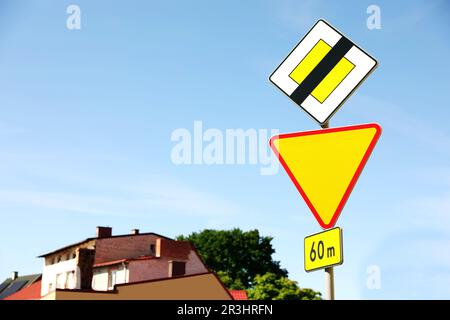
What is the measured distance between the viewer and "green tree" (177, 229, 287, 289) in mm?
84500

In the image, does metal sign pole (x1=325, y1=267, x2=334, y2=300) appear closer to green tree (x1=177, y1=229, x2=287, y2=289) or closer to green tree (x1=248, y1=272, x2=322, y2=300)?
green tree (x1=248, y1=272, x2=322, y2=300)

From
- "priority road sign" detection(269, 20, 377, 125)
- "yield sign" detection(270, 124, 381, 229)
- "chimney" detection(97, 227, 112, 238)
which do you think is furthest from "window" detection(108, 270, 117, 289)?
"yield sign" detection(270, 124, 381, 229)

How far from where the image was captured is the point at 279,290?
2616 inches

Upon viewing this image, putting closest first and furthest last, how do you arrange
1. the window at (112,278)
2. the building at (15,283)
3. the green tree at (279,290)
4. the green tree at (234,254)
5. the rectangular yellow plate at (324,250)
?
the rectangular yellow plate at (324,250) → the window at (112,278) → the green tree at (279,290) → the green tree at (234,254) → the building at (15,283)

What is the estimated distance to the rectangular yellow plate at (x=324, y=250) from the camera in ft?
17.1

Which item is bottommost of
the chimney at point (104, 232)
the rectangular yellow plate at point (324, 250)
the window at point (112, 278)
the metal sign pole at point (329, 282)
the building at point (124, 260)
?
the metal sign pole at point (329, 282)

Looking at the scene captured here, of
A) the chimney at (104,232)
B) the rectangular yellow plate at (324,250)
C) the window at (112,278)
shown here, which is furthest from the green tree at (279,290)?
the rectangular yellow plate at (324,250)

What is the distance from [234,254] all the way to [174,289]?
3200cm

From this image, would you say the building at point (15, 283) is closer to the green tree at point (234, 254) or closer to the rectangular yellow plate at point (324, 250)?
the green tree at point (234, 254)

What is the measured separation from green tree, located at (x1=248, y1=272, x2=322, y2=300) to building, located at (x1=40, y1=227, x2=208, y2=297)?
8.47 m

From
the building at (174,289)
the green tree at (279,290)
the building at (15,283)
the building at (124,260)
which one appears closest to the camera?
the building at (174,289)

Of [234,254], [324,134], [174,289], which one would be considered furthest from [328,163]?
[234,254]

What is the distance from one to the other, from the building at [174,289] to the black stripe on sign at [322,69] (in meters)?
45.5
